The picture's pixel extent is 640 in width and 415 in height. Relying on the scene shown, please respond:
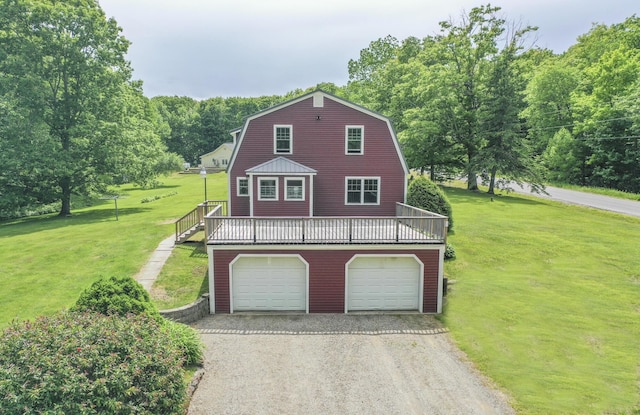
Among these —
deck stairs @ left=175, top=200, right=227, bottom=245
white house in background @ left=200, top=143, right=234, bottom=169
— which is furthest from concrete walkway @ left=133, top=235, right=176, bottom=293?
white house in background @ left=200, top=143, right=234, bottom=169

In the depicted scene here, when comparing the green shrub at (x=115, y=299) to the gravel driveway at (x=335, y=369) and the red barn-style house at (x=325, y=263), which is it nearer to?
the gravel driveway at (x=335, y=369)

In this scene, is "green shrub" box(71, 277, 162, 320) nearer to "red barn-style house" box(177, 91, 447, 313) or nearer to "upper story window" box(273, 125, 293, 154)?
"red barn-style house" box(177, 91, 447, 313)

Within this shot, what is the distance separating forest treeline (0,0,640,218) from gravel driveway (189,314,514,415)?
20.7 m

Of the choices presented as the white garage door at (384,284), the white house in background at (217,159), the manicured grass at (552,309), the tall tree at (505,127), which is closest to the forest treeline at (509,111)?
the tall tree at (505,127)

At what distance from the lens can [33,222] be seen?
25391 mm

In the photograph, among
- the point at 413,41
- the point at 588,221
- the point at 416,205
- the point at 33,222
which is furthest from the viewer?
the point at 413,41

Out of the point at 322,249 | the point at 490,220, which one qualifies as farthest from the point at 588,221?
the point at 322,249

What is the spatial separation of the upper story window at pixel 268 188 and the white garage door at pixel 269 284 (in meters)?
4.82

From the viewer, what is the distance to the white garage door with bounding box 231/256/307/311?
41.2 ft

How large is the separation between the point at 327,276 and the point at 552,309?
25.5ft

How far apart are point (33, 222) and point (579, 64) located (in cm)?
6174

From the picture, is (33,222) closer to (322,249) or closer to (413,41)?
(322,249)

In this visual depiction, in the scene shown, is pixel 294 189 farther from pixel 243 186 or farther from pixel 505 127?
pixel 505 127

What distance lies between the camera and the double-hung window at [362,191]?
17.6 metres
